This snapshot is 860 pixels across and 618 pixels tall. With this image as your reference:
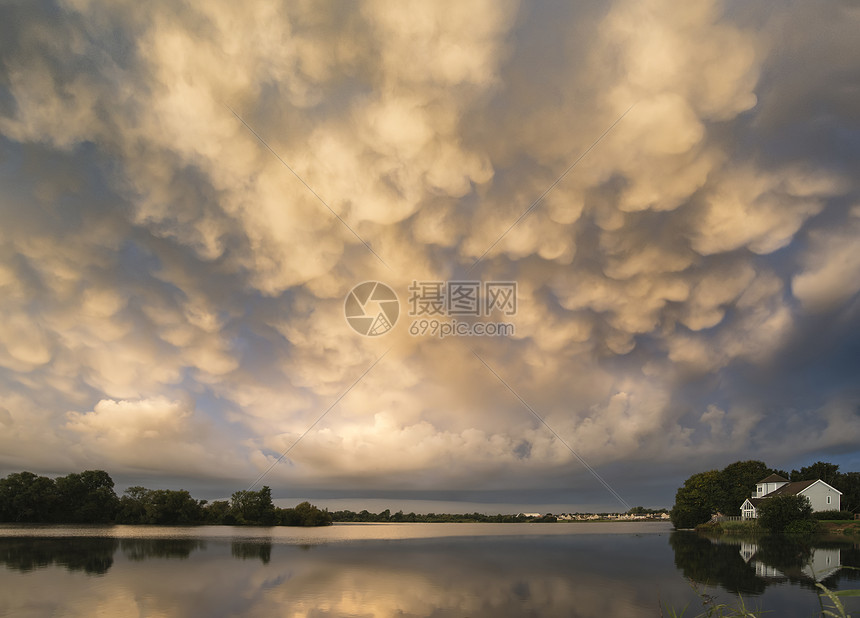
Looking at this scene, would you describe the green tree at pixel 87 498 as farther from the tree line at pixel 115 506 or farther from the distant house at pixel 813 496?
the distant house at pixel 813 496

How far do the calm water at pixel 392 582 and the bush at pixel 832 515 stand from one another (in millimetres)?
26255

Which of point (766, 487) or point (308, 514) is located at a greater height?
point (766, 487)

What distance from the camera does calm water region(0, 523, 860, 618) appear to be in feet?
55.4

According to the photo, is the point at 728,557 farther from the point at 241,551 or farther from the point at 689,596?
the point at 241,551

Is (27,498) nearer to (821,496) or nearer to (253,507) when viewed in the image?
(253,507)

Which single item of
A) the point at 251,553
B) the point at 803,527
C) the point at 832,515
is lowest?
the point at 251,553

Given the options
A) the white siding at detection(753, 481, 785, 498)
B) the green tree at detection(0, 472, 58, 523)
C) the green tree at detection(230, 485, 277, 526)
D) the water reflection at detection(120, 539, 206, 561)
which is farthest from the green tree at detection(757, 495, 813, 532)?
the green tree at detection(0, 472, 58, 523)

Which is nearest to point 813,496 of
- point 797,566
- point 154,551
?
point 797,566

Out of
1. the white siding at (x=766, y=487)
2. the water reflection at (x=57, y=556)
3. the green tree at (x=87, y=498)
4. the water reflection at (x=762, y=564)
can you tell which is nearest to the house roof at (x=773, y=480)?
the white siding at (x=766, y=487)

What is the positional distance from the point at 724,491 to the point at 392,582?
65103 millimetres

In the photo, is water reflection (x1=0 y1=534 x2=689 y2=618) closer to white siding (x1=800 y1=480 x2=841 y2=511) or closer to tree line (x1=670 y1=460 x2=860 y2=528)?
white siding (x1=800 y1=480 x2=841 y2=511)

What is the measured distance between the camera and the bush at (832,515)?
5506 centimetres

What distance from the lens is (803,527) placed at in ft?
159

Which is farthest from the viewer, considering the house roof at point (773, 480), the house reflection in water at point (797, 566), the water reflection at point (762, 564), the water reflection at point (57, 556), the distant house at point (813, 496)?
the house roof at point (773, 480)
